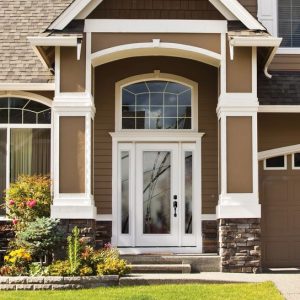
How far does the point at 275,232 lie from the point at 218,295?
177 inches

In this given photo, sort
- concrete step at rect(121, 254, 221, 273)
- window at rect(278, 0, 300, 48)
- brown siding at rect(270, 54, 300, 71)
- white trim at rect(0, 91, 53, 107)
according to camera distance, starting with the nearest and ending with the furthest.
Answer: concrete step at rect(121, 254, 221, 273) → white trim at rect(0, 91, 53, 107) → brown siding at rect(270, 54, 300, 71) → window at rect(278, 0, 300, 48)

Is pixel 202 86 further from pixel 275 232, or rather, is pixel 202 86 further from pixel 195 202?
pixel 275 232

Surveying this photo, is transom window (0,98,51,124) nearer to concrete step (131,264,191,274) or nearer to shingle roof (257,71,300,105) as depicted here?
concrete step (131,264,191,274)

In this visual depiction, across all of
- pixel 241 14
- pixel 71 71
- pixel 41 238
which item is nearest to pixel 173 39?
pixel 241 14

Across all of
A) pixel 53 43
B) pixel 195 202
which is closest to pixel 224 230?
pixel 195 202

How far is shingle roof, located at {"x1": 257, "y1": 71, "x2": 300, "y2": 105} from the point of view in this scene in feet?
48.9

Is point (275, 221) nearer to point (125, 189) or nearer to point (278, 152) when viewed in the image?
point (278, 152)

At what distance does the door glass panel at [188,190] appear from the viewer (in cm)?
1491

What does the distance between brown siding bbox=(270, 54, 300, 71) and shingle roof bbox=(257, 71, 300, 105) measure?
23cm

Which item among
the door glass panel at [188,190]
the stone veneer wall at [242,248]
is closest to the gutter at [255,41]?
the door glass panel at [188,190]

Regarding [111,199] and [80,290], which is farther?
[111,199]

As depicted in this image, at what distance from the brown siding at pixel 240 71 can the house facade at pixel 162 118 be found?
0.06 ft

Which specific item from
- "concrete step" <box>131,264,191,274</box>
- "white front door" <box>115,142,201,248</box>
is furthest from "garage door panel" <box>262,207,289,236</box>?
"concrete step" <box>131,264,191,274</box>

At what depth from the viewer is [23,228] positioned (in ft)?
44.5
